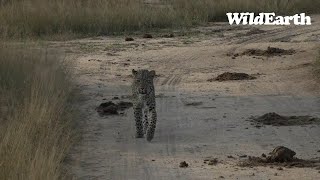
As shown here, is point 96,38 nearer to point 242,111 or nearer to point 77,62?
point 77,62

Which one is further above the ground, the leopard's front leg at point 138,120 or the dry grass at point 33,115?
the dry grass at point 33,115

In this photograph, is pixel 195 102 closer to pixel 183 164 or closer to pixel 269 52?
pixel 183 164

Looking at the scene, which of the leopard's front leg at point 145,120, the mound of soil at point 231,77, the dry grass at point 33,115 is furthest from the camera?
the mound of soil at point 231,77

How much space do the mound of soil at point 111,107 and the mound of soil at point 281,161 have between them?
358 centimetres

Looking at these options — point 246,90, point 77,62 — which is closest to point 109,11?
point 77,62

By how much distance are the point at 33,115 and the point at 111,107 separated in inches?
129

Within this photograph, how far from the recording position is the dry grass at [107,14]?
22609 millimetres

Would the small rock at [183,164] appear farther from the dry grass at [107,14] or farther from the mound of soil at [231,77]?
the dry grass at [107,14]

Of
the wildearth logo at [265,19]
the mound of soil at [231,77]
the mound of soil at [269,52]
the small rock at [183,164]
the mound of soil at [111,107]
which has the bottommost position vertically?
the small rock at [183,164]

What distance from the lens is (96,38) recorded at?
73.9ft

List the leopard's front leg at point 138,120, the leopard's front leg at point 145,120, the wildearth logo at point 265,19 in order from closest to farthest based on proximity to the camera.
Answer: the leopard's front leg at point 138,120, the leopard's front leg at point 145,120, the wildearth logo at point 265,19

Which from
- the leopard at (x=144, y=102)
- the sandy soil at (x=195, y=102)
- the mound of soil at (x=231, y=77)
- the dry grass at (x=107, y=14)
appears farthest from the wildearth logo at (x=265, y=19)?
the leopard at (x=144, y=102)

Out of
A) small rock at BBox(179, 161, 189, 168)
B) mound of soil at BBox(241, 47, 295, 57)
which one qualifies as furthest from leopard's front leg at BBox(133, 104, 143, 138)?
mound of soil at BBox(241, 47, 295, 57)

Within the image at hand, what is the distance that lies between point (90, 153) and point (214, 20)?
1830 centimetres
